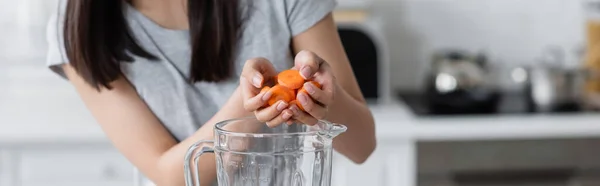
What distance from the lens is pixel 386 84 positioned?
2.40 m

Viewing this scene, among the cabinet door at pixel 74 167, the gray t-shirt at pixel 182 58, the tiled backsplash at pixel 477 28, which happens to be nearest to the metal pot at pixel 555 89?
the tiled backsplash at pixel 477 28

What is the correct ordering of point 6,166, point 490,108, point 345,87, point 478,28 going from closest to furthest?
point 345,87 → point 6,166 → point 490,108 → point 478,28

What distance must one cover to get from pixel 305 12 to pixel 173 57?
19 centimetres

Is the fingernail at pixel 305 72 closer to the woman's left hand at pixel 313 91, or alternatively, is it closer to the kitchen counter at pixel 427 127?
the woman's left hand at pixel 313 91

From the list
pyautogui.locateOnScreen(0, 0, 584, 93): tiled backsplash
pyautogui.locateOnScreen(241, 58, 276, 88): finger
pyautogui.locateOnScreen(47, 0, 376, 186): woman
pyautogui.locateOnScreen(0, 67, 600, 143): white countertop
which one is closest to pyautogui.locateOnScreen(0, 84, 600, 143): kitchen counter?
pyautogui.locateOnScreen(0, 67, 600, 143): white countertop

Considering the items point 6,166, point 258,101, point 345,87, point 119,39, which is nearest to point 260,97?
point 258,101

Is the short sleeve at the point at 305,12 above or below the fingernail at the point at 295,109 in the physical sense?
above

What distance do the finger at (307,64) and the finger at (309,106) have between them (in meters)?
0.02

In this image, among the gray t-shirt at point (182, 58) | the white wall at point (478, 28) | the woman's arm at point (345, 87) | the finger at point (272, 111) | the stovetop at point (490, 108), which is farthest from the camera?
the white wall at point (478, 28)

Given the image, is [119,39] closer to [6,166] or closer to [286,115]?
[286,115]

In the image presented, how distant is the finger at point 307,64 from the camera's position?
30.7 inches

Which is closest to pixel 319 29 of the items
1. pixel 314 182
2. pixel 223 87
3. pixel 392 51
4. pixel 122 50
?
pixel 223 87

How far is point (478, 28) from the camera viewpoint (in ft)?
8.68

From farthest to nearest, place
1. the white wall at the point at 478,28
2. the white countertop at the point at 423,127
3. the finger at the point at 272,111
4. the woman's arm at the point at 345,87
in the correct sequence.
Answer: the white wall at the point at 478,28 → the white countertop at the point at 423,127 → the woman's arm at the point at 345,87 → the finger at the point at 272,111
